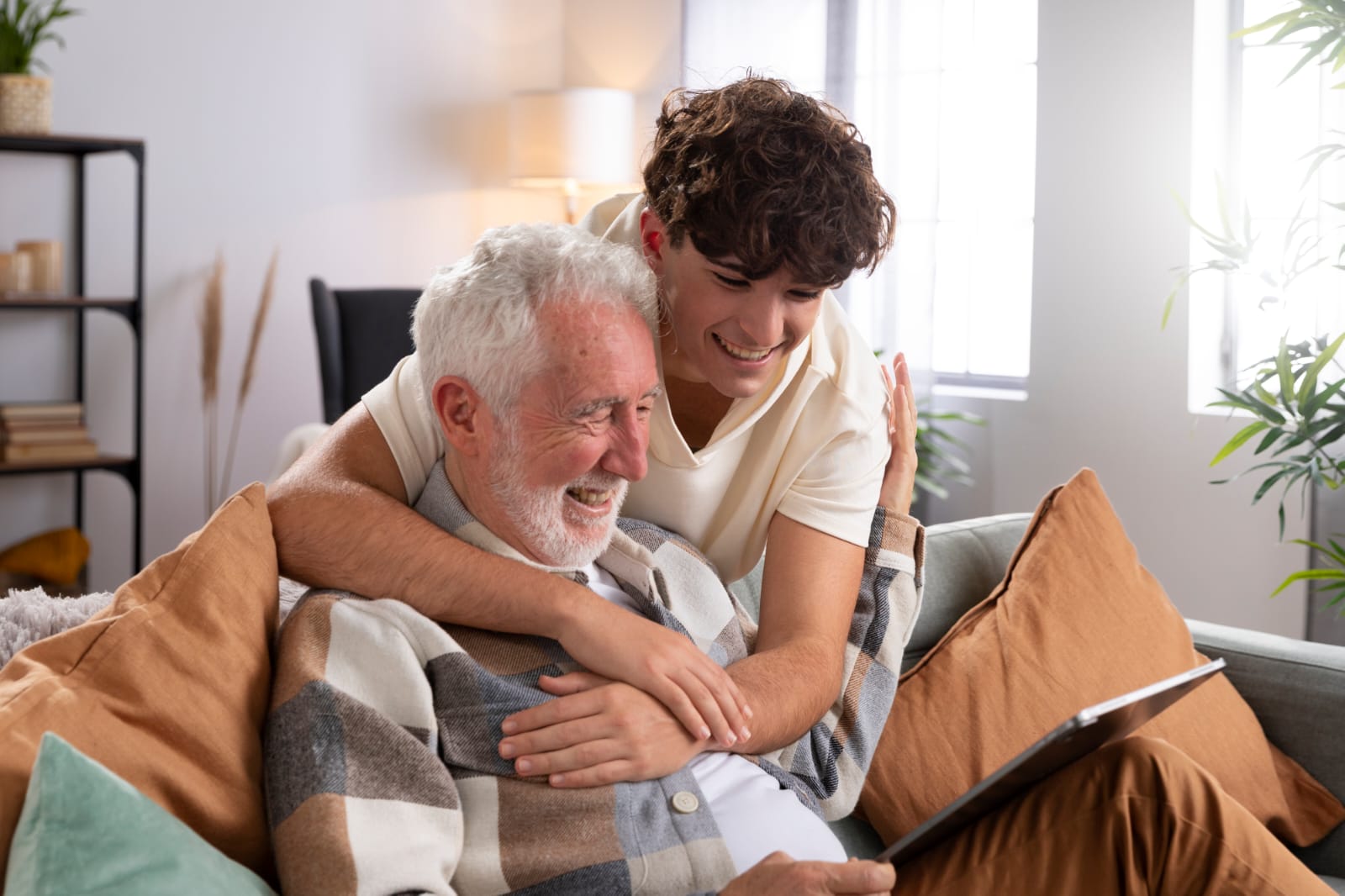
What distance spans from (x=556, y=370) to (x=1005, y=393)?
311 cm

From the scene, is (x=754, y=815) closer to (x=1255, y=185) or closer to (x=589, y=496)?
(x=589, y=496)

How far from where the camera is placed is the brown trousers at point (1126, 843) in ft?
4.56

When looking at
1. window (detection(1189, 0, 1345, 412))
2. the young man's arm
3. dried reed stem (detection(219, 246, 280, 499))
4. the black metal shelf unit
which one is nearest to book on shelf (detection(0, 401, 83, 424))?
the black metal shelf unit

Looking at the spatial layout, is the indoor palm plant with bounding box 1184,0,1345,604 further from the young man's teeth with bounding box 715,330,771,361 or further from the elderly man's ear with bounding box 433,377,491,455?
the elderly man's ear with bounding box 433,377,491,455

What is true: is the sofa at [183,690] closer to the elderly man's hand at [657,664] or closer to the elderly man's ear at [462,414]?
the elderly man's ear at [462,414]

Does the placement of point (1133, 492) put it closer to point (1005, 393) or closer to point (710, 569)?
point (1005, 393)

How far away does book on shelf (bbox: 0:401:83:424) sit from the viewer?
13.2 ft

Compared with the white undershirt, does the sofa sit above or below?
above

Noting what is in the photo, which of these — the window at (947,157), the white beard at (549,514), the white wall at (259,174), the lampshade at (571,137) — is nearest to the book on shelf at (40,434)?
the white wall at (259,174)

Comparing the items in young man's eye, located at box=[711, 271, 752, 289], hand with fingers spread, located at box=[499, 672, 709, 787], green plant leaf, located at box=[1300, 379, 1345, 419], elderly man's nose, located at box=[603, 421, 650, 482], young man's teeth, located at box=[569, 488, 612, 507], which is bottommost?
hand with fingers spread, located at box=[499, 672, 709, 787]

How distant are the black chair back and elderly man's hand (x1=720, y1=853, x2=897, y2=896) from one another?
10.6ft

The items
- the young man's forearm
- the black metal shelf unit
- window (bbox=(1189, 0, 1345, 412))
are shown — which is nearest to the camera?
the young man's forearm

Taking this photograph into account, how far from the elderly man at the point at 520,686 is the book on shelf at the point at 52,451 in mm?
3046

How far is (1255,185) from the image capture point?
3646 millimetres
